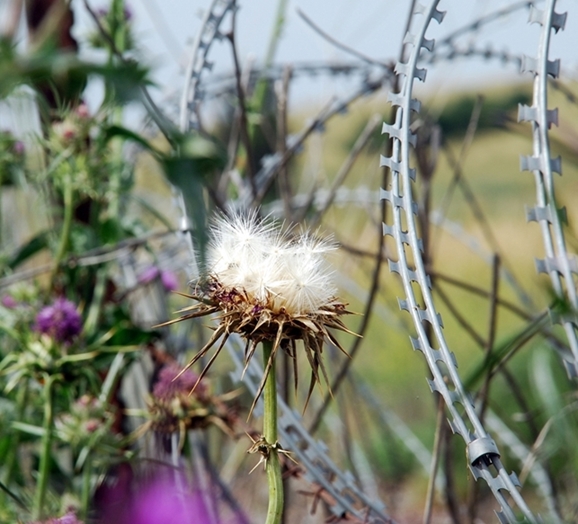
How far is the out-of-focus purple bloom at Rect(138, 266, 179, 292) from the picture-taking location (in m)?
0.88

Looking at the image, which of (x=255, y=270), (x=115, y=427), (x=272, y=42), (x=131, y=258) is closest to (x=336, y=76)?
(x=272, y=42)

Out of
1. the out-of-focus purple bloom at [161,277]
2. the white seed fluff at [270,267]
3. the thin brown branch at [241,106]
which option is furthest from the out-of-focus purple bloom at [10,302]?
the white seed fluff at [270,267]

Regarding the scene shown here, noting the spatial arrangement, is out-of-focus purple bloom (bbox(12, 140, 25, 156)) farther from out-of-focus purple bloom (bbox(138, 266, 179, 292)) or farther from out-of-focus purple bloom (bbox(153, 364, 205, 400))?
out-of-focus purple bloom (bbox(153, 364, 205, 400))

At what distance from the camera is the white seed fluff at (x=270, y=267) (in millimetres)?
359

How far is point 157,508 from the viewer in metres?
0.52

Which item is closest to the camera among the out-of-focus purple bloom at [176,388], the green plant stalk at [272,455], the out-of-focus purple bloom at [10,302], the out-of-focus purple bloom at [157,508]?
the green plant stalk at [272,455]

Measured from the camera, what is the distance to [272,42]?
90 cm

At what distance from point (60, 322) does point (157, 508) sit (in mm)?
216

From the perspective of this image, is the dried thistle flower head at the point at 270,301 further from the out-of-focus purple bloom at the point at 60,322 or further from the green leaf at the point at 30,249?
the green leaf at the point at 30,249

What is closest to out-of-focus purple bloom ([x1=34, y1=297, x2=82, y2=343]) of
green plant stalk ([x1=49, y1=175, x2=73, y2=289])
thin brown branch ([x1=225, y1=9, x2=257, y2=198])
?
green plant stalk ([x1=49, y1=175, x2=73, y2=289])

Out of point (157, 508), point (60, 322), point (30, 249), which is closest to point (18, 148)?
point (30, 249)

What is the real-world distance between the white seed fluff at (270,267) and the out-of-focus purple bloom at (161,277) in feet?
1.42

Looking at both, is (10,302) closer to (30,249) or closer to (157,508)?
(30,249)

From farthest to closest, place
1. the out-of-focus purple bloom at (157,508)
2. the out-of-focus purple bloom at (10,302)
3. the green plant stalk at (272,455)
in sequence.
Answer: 1. the out-of-focus purple bloom at (10,302)
2. the out-of-focus purple bloom at (157,508)
3. the green plant stalk at (272,455)
